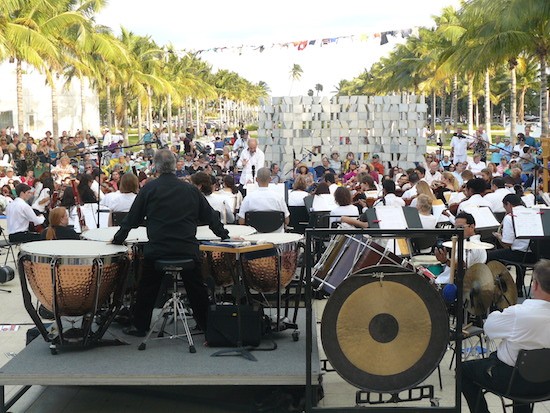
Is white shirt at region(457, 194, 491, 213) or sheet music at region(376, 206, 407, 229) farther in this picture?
white shirt at region(457, 194, 491, 213)

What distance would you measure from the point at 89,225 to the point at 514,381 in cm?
778

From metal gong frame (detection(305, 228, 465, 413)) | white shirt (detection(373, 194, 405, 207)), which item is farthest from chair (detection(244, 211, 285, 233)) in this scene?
metal gong frame (detection(305, 228, 465, 413))

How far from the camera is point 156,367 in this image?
249 inches

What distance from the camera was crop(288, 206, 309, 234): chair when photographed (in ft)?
42.8

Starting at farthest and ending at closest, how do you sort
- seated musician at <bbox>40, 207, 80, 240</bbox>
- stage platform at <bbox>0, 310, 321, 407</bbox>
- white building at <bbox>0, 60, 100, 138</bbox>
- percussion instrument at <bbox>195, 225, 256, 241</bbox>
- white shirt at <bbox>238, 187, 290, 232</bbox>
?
white building at <bbox>0, 60, 100, 138</bbox>, white shirt at <bbox>238, 187, 290, 232</bbox>, seated musician at <bbox>40, 207, 80, 240</bbox>, percussion instrument at <bbox>195, 225, 256, 241</bbox>, stage platform at <bbox>0, 310, 321, 407</bbox>

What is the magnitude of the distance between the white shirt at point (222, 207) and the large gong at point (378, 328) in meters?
5.52

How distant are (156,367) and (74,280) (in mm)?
994

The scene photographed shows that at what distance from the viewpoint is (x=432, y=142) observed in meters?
66.8

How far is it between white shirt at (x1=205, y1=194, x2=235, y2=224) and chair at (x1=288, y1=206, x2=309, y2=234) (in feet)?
6.90

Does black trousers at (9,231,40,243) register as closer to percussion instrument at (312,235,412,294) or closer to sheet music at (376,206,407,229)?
sheet music at (376,206,407,229)

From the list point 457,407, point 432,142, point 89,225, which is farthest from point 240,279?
point 432,142

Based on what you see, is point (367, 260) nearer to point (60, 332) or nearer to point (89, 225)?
point (60, 332)

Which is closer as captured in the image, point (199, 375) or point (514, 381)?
point (514, 381)

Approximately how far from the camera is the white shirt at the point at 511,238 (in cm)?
1040
